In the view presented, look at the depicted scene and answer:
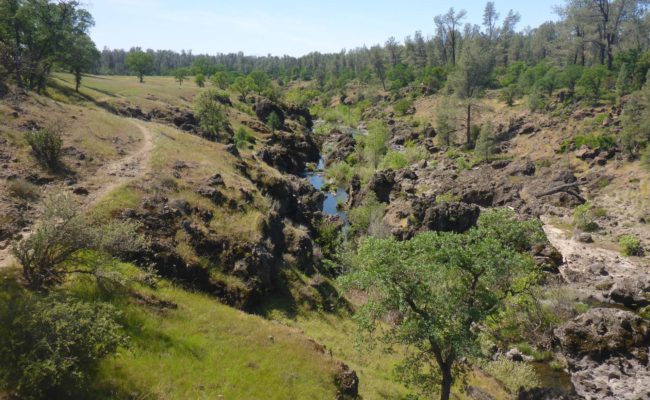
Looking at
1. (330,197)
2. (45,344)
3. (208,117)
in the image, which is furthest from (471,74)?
Answer: (45,344)

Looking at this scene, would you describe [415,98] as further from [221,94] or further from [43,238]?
[43,238]

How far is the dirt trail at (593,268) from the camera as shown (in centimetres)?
4347

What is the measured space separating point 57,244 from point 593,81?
111055mm

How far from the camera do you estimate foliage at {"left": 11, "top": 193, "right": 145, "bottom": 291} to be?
17.6 m

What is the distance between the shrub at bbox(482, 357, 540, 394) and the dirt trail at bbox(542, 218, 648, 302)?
15516 millimetres

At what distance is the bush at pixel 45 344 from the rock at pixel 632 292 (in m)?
45.9

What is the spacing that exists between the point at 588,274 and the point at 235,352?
4262 centimetres

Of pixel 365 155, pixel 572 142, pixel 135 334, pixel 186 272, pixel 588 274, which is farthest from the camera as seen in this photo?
pixel 365 155

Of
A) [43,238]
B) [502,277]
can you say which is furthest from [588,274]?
[43,238]

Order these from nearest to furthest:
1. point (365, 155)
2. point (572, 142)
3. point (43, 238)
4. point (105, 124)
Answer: point (43, 238)
point (105, 124)
point (572, 142)
point (365, 155)

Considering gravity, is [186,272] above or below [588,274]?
above

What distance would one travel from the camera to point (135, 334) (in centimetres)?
1930

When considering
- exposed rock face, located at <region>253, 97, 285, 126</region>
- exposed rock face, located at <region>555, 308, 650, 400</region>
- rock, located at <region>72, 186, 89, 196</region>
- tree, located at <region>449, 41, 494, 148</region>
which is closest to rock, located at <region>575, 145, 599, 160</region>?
tree, located at <region>449, 41, 494, 148</region>

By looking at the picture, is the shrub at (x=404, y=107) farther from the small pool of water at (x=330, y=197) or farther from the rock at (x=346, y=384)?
the rock at (x=346, y=384)
